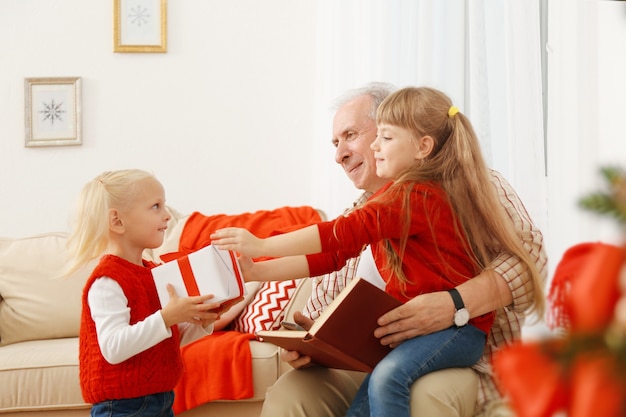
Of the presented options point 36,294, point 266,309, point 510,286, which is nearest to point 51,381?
point 36,294

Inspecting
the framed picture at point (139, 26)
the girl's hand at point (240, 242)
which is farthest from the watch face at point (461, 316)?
the framed picture at point (139, 26)

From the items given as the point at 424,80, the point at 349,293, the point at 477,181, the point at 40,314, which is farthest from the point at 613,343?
the point at 40,314

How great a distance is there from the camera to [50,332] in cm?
296

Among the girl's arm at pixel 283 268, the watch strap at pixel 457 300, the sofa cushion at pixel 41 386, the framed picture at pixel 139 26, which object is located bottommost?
the sofa cushion at pixel 41 386

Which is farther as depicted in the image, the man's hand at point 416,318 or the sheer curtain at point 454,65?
the sheer curtain at point 454,65

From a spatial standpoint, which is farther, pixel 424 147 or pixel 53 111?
pixel 53 111

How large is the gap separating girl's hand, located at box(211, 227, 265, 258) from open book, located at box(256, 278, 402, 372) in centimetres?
20

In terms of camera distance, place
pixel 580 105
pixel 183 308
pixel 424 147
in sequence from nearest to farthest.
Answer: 1. pixel 183 308
2. pixel 424 147
3. pixel 580 105

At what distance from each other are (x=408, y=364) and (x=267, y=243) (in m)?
0.39

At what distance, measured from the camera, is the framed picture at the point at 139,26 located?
3828 mm

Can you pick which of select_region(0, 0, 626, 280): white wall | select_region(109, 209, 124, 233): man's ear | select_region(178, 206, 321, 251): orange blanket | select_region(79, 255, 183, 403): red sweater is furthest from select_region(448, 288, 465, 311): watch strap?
select_region(0, 0, 626, 280): white wall

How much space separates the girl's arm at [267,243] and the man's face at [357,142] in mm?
596

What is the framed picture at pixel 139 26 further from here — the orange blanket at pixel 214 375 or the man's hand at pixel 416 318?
the man's hand at pixel 416 318

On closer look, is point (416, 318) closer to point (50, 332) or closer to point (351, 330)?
point (351, 330)
